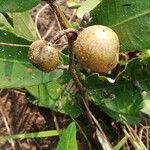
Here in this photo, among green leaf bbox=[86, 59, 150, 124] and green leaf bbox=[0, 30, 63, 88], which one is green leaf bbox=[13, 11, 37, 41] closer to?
→ green leaf bbox=[0, 30, 63, 88]

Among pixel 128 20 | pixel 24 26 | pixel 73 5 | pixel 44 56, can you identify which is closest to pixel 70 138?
pixel 44 56

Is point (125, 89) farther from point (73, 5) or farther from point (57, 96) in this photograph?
point (73, 5)

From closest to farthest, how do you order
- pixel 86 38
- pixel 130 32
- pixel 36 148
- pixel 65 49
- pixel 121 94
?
pixel 86 38 → pixel 130 32 → pixel 121 94 → pixel 65 49 → pixel 36 148

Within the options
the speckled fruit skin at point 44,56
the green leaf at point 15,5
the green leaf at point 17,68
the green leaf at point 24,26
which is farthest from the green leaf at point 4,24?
the speckled fruit skin at point 44,56

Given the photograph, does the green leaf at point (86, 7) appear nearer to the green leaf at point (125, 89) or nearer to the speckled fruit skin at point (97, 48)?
the green leaf at point (125, 89)

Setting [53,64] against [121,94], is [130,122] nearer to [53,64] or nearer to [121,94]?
[121,94]

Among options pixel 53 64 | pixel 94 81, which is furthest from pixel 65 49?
pixel 53 64

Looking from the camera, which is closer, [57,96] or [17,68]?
[17,68]
